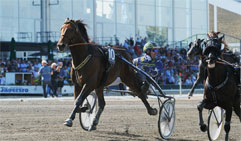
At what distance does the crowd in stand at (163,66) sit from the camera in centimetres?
2383

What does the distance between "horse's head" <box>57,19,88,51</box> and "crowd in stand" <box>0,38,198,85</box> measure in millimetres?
12611

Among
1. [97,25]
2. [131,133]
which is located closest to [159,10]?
[97,25]

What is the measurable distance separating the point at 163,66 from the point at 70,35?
63.9 feet

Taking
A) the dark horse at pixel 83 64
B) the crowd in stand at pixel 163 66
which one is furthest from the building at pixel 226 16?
the dark horse at pixel 83 64

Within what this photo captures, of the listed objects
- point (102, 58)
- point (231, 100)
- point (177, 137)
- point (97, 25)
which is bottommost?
point (177, 137)

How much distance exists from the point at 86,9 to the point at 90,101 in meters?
23.3

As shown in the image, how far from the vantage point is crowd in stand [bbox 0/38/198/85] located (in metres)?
23.8

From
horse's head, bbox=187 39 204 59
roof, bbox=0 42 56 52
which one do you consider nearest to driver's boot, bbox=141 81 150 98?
horse's head, bbox=187 39 204 59

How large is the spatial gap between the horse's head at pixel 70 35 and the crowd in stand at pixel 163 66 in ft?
41.4

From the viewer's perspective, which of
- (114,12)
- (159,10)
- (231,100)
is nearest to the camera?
(231,100)

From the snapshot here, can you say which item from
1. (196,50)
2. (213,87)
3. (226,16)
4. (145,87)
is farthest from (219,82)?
(226,16)

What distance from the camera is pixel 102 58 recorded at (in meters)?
9.16

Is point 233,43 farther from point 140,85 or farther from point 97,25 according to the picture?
point 140,85

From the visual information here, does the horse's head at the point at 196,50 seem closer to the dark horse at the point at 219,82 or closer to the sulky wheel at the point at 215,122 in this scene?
the dark horse at the point at 219,82
